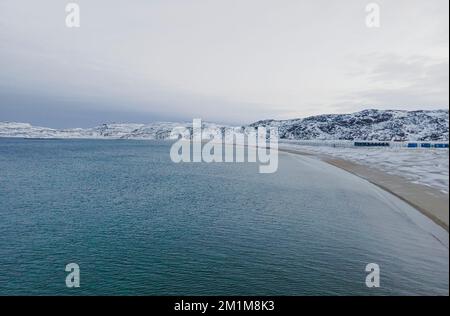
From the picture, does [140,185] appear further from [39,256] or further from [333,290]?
[333,290]

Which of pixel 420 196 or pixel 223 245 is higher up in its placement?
pixel 420 196

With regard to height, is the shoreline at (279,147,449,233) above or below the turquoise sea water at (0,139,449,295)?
above

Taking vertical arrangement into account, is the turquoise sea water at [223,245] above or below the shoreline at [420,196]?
below

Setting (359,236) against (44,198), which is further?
(44,198)

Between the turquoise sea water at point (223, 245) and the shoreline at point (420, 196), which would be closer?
the turquoise sea water at point (223, 245)

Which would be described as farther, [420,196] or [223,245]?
[420,196]

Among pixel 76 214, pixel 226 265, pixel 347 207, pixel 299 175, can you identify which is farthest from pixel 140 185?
pixel 226 265

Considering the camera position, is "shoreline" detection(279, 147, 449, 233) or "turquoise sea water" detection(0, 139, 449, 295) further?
"shoreline" detection(279, 147, 449, 233)
